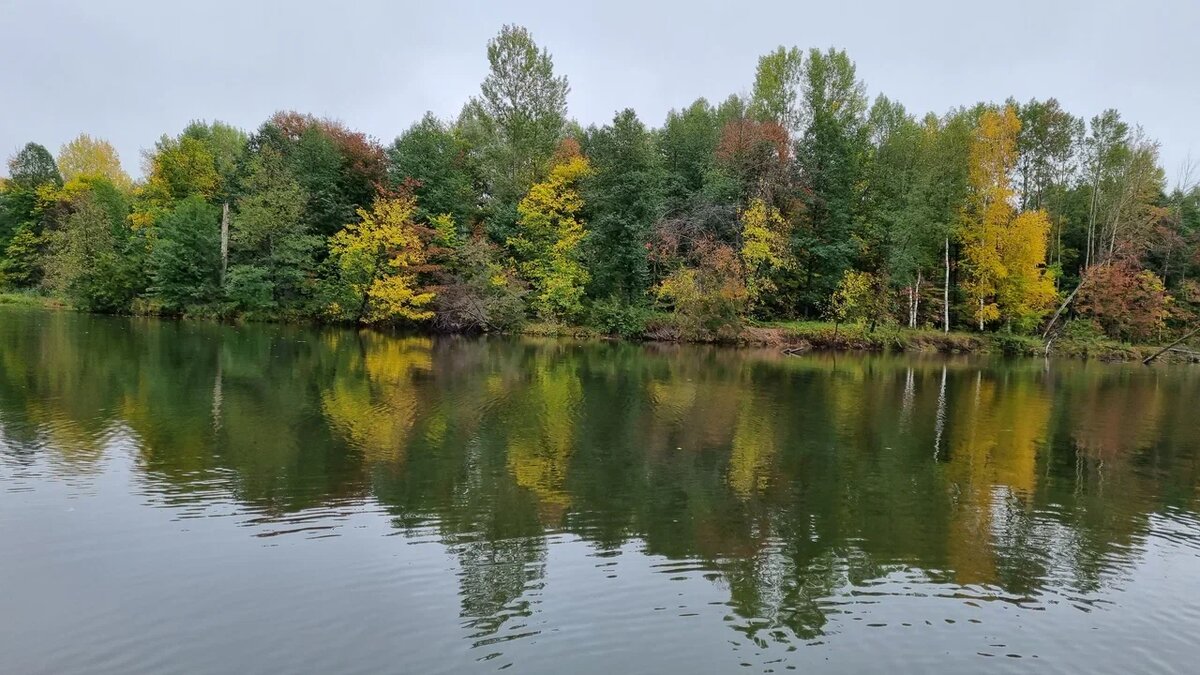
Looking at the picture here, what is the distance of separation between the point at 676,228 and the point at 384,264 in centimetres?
1798

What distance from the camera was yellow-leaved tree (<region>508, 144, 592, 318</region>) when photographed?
1676 inches

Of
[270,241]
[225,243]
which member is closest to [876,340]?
[270,241]

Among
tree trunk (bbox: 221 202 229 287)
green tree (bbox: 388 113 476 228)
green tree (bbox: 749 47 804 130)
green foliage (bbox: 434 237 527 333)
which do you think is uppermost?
green tree (bbox: 749 47 804 130)

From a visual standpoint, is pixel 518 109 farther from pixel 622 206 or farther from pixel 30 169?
pixel 30 169

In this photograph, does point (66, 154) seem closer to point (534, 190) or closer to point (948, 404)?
point (534, 190)

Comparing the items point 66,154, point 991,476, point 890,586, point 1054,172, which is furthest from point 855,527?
point 66,154

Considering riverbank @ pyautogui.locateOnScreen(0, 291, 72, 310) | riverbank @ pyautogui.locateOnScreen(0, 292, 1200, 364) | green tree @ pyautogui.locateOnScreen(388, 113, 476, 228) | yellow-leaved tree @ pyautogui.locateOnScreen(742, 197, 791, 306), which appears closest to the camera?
yellow-leaved tree @ pyautogui.locateOnScreen(742, 197, 791, 306)

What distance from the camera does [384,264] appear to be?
41.4 meters

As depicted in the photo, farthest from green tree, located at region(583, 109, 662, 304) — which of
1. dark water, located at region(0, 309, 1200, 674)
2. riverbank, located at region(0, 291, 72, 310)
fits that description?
riverbank, located at region(0, 291, 72, 310)

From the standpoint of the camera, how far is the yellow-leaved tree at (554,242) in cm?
4256

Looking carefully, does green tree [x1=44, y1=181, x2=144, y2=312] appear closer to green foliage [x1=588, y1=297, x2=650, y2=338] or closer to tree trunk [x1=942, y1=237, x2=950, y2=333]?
green foliage [x1=588, y1=297, x2=650, y2=338]

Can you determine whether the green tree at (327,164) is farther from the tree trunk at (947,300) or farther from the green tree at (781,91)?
the tree trunk at (947,300)

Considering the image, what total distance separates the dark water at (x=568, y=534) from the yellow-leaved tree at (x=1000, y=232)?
24.6 m

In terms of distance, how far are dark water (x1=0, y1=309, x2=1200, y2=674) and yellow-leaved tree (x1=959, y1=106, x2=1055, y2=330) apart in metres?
24.6
